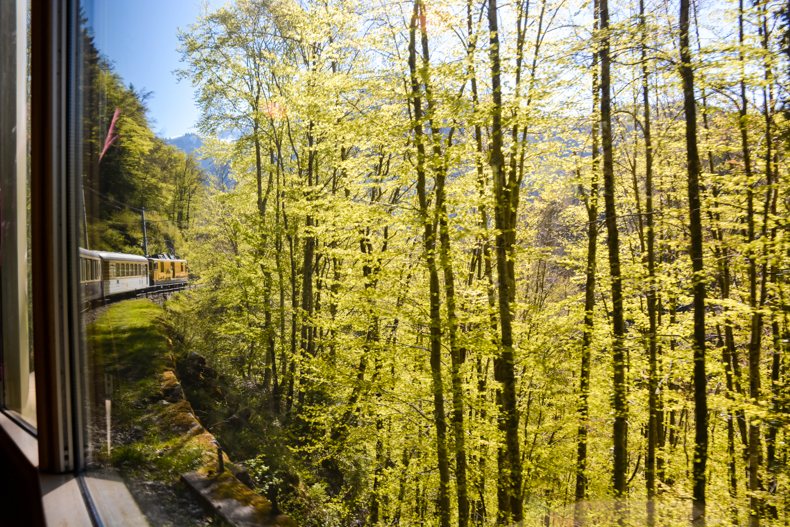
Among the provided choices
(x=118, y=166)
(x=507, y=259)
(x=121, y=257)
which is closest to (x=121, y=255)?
(x=121, y=257)

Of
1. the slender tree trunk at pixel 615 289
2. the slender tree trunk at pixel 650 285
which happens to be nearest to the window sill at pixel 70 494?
the slender tree trunk at pixel 650 285

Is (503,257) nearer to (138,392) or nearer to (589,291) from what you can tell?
(589,291)

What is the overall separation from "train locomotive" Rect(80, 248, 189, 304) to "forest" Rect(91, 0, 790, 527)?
0.25 meters

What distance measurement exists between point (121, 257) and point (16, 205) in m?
0.39

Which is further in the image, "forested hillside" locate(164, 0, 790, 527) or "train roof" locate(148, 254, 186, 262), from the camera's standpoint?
"forested hillside" locate(164, 0, 790, 527)

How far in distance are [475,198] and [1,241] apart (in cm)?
398

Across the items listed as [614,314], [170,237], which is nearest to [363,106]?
[614,314]

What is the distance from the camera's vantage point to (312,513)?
238 inches

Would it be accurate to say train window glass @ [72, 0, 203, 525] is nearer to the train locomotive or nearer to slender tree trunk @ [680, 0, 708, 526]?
Answer: the train locomotive

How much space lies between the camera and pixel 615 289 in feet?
13.5

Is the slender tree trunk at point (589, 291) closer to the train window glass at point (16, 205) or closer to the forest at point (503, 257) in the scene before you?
the forest at point (503, 257)

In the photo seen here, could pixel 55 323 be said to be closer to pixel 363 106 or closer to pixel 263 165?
pixel 363 106

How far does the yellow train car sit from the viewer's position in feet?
5.81

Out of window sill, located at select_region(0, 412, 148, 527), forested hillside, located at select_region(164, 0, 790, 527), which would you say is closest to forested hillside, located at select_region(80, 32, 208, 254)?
window sill, located at select_region(0, 412, 148, 527)
